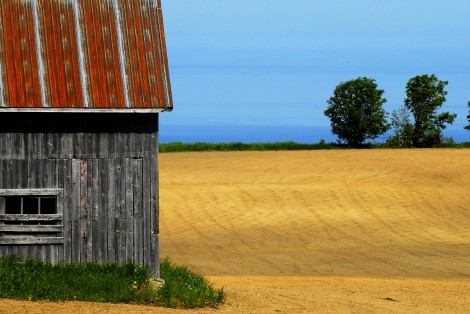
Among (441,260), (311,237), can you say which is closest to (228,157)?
(311,237)

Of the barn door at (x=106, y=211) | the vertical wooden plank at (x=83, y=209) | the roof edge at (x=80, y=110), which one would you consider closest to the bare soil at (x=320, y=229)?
the barn door at (x=106, y=211)

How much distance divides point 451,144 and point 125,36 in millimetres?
49011

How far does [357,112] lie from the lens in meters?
71.6

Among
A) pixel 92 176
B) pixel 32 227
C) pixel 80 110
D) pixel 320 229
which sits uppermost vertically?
pixel 80 110

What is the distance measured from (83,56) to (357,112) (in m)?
50.2

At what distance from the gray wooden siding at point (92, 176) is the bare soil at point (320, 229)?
2596 mm

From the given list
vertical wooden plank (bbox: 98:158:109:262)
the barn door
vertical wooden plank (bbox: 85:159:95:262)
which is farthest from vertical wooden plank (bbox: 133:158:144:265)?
vertical wooden plank (bbox: 85:159:95:262)

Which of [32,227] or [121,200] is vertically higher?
[121,200]

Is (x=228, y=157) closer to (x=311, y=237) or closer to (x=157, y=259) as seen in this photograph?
(x=311, y=237)

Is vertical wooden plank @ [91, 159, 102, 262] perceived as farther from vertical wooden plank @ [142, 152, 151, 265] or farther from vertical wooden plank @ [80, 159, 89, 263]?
vertical wooden plank @ [142, 152, 151, 265]

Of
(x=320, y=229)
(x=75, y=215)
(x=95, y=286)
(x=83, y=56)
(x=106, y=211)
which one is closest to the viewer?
(x=95, y=286)

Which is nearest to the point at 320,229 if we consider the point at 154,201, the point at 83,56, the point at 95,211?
the point at 154,201

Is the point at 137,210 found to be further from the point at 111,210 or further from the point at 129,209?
the point at 111,210

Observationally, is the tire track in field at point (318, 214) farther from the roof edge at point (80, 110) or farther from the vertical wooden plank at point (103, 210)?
the roof edge at point (80, 110)
